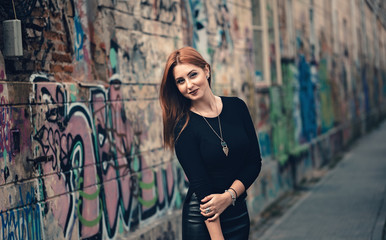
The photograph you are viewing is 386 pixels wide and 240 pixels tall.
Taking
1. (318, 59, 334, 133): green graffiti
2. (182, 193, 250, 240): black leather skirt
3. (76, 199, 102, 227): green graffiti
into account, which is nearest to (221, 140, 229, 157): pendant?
(182, 193, 250, 240): black leather skirt

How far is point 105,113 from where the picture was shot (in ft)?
15.9

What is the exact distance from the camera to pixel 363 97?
22.4 metres

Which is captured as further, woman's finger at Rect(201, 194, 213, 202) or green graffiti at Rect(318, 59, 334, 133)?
green graffiti at Rect(318, 59, 334, 133)

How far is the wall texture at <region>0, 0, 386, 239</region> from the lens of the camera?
12.4ft

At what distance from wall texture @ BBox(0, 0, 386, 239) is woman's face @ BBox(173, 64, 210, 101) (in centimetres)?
128

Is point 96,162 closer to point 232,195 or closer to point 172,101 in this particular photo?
point 172,101

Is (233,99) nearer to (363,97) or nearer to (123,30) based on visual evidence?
(123,30)

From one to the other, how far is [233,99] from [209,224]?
2.32 ft

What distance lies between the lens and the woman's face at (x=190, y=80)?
9.70 feet

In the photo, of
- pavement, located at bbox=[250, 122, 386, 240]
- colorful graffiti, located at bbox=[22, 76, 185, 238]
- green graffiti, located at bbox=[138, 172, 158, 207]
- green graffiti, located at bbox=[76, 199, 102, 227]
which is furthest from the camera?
pavement, located at bbox=[250, 122, 386, 240]

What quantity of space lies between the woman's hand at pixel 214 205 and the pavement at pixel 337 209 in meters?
3.95

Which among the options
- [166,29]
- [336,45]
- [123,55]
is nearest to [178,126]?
[123,55]

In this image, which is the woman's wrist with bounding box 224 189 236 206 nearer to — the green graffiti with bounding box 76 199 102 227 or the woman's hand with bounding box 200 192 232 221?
the woman's hand with bounding box 200 192 232 221

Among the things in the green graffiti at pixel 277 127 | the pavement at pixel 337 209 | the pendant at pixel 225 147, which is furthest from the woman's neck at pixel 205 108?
the green graffiti at pixel 277 127
